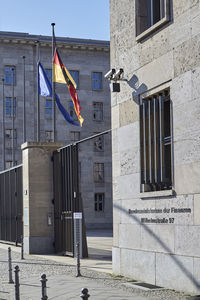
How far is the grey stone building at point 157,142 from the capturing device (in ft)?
42.0

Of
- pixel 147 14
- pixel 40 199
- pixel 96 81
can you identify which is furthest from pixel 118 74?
pixel 96 81

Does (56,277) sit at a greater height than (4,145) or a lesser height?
lesser

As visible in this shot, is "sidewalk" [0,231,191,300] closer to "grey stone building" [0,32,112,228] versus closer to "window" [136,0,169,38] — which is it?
"window" [136,0,169,38]

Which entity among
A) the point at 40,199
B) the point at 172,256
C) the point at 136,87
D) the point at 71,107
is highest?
the point at 71,107

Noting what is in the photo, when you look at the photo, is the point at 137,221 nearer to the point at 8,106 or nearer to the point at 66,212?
the point at 66,212

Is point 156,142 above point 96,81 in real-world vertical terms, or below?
below

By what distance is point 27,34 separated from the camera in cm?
6178

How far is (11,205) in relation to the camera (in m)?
31.9

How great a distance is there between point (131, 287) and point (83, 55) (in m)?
51.5

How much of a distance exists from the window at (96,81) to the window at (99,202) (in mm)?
11197

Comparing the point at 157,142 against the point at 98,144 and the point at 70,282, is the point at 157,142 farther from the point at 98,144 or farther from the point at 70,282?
the point at 98,144

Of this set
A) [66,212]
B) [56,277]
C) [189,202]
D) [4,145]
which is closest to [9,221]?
[66,212]

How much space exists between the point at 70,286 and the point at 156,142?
395 cm

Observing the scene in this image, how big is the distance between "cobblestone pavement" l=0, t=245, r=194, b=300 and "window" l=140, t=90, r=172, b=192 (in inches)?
100
